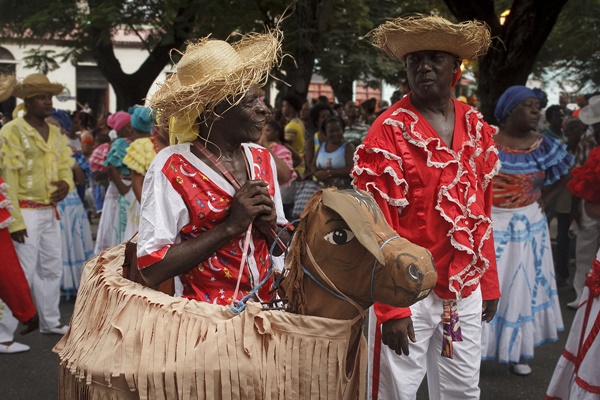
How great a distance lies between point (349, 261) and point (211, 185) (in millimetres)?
752

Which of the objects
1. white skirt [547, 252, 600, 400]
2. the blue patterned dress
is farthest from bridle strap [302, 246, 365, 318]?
the blue patterned dress

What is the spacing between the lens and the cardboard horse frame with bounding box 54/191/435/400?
228 cm

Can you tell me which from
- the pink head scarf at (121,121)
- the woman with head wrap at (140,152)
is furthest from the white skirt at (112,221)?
the pink head scarf at (121,121)

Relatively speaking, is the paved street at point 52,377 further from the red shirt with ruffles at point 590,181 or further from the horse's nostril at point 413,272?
the horse's nostril at point 413,272

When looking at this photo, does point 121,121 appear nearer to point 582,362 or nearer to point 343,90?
point 582,362

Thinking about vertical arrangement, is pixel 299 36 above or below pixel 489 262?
above

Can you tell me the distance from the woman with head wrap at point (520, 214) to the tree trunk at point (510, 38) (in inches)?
101

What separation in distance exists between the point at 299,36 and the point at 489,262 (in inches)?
344

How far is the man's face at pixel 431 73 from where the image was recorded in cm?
358

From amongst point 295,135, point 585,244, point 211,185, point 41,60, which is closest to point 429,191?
point 211,185

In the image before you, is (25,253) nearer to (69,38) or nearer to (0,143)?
(0,143)

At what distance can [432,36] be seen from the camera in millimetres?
3527

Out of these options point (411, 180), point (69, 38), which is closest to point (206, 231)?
point (411, 180)

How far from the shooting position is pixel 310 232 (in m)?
2.46
